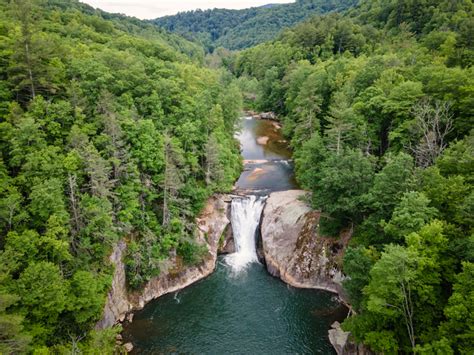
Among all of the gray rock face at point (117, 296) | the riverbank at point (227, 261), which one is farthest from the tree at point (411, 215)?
the gray rock face at point (117, 296)

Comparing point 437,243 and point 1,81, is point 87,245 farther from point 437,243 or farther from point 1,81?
point 437,243

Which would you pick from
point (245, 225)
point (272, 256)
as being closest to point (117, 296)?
point (272, 256)

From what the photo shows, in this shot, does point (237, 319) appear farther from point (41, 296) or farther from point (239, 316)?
point (41, 296)

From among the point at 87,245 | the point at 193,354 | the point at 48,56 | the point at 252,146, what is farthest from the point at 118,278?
the point at 252,146

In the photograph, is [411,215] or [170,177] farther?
[170,177]

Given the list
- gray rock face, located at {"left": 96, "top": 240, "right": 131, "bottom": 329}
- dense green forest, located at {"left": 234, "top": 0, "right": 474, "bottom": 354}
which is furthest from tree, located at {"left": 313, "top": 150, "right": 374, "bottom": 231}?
gray rock face, located at {"left": 96, "top": 240, "right": 131, "bottom": 329}

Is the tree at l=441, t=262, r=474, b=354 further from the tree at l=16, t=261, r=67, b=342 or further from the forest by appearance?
the tree at l=16, t=261, r=67, b=342
